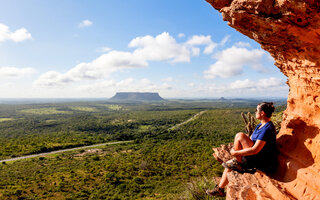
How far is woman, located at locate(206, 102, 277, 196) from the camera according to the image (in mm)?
4711

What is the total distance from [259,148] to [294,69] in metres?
2.64

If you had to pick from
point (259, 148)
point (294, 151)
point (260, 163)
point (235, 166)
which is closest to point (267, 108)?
point (259, 148)

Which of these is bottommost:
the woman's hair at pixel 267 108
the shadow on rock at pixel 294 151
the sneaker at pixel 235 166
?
the sneaker at pixel 235 166

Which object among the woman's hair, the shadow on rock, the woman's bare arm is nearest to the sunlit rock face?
the shadow on rock

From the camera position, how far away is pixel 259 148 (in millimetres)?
4641

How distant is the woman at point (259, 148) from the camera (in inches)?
185

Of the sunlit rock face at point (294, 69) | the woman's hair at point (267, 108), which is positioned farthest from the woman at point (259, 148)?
the sunlit rock face at point (294, 69)

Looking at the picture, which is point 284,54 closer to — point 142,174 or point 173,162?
point 142,174

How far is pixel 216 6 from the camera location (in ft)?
18.8

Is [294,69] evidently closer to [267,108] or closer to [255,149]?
[267,108]

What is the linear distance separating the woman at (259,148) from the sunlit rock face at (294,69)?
1.63 feet

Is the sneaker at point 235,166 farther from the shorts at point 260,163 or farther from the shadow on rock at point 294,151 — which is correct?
the shadow on rock at point 294,151

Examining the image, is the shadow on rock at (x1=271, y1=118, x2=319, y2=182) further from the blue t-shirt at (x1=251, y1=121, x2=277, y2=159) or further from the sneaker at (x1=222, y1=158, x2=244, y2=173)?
the sneaker at (x1=222, y1=158, x2=244, y2=173)

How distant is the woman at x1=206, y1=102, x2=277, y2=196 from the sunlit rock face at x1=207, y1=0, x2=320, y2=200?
497mm
